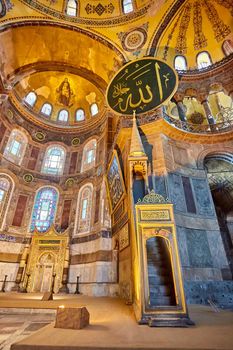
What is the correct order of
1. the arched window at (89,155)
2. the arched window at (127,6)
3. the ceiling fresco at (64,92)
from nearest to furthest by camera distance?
the arched window at (127,6) < the arched window at (89,155) < the ceiling fresco at (64,92)

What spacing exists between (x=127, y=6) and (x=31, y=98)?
9.65 metres

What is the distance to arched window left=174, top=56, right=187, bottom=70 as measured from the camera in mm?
11627

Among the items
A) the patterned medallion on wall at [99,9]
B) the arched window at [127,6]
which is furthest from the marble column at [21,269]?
the arched window at [127,6]

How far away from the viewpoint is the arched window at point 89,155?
43.0 feet

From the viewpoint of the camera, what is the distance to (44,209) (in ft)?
39.2

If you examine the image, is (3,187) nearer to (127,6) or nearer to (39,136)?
(39,136)

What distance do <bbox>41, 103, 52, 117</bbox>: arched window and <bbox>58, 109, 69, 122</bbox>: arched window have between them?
2.73 feet

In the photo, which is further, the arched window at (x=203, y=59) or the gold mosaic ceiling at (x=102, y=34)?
the arched window at (x=203, y=59)

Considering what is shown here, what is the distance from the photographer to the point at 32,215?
454 inches

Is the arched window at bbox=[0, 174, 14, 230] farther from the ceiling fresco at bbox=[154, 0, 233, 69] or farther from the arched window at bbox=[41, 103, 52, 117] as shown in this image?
the ceiling fresco at bbox=[154, 0, 233, 69]

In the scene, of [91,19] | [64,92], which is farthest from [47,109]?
[91,19]

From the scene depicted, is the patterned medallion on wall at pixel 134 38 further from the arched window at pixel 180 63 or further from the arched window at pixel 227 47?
the arched window at pixel 227 47

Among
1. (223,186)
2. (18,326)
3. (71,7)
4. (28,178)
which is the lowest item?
(18,326)

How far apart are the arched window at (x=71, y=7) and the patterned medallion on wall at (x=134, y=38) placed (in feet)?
12.4
